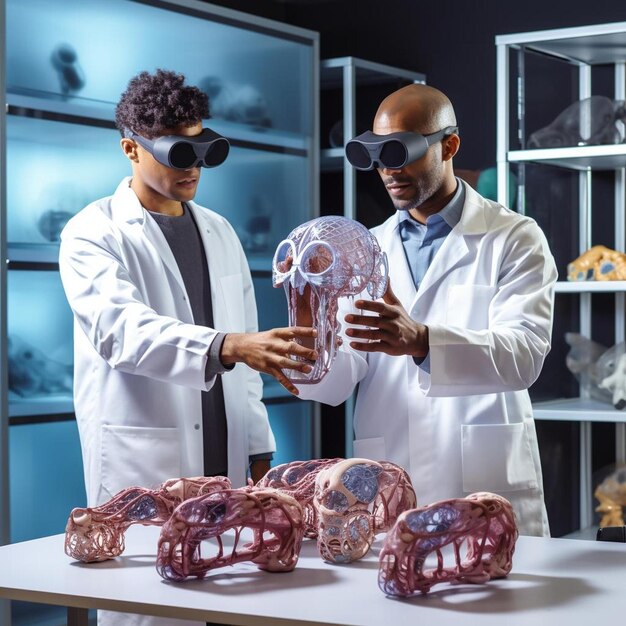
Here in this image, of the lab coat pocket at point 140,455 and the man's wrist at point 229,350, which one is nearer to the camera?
the man's wrist at point 229,350

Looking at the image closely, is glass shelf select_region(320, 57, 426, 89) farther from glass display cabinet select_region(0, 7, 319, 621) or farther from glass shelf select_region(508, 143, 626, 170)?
glass shelf select_region(508, 143, 626, 170)

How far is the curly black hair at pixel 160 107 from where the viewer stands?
230cm

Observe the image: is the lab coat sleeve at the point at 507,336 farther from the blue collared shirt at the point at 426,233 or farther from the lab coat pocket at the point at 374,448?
the lab coat pocket at the point at 374,448

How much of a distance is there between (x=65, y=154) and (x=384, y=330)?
1.73 metres

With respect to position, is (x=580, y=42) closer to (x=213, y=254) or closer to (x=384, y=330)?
(x=213, y=254)

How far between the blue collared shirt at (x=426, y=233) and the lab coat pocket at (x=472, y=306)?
12cm

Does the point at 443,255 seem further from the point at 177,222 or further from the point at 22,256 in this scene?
the point at 22,256

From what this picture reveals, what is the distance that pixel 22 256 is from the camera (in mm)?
3100

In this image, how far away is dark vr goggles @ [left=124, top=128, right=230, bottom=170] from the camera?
218cm

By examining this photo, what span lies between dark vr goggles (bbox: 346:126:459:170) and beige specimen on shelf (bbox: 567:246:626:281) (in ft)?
5.46

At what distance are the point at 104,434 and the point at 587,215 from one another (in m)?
2.13

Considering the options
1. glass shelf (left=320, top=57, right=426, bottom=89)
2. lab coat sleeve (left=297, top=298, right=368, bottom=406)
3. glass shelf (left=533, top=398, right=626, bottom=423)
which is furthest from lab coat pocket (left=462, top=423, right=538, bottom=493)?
glass shelf (left=320, top=57, right=426, bottom=89)

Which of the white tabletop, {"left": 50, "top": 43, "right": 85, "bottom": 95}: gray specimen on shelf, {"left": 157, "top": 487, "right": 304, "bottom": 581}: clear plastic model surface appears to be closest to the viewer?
the white tabletop

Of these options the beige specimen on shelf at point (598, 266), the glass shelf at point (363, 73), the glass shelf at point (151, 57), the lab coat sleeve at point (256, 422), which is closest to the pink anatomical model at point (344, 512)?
the lab coat sleeve at point (256, 422)
